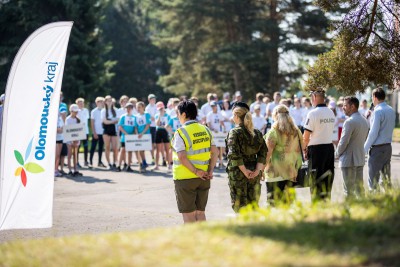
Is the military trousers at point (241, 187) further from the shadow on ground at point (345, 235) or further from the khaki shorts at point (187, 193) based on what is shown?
the shadow on ground at point (345, 235)

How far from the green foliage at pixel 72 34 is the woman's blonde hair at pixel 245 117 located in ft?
106

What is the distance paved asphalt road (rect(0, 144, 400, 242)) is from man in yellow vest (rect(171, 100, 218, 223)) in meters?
1.10

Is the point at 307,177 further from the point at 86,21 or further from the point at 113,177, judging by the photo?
the point at 86,21

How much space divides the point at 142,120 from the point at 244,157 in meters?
11.3

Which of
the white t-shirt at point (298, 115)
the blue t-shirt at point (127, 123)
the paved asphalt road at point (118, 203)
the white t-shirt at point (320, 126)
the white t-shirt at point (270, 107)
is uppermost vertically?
the white t-shirt at point (270, 107)

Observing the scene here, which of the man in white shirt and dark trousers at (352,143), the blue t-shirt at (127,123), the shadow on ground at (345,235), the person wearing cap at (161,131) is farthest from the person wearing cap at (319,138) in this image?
the person wearing cap at (161,131)

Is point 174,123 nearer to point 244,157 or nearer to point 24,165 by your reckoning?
point 24,165

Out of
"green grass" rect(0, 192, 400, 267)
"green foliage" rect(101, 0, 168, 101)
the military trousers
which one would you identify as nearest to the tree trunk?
"green foliage" rect(101, 0, 168, 101)

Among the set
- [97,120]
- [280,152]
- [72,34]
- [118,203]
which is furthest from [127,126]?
[72,34]

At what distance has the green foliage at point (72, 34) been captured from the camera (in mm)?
39844

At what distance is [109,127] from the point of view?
20.6 metres

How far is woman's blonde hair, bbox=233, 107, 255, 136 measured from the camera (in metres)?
9.01

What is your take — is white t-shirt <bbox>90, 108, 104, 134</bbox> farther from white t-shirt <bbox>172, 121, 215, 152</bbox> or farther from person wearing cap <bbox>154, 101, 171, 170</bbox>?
white t-shirt <bbox>172, 121, 215, 152</bbox>

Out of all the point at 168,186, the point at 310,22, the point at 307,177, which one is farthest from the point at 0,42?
the point at 307,177
